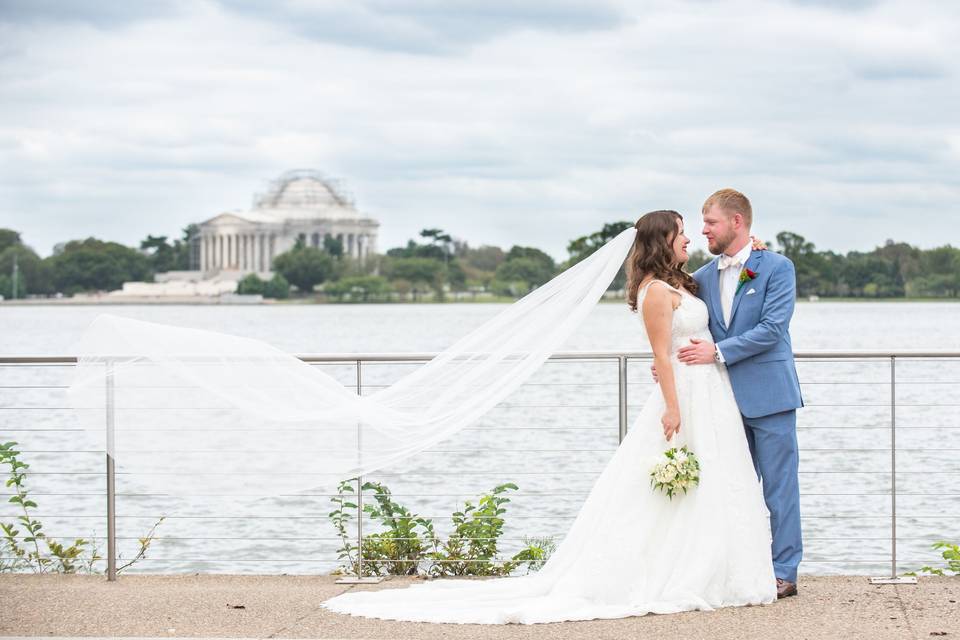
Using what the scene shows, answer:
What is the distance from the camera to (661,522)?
20.0 ft

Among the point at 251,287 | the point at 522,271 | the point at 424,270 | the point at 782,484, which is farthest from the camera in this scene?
the point at 251,287

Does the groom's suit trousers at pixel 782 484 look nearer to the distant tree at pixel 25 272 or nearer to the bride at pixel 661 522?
the bride at pixel 661 522

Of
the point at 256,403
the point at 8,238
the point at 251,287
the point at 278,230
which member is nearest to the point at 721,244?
the point at 256,403

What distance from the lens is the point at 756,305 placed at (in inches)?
243

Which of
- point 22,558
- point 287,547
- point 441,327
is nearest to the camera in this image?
point 22,558

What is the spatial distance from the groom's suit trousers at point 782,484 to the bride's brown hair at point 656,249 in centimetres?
82

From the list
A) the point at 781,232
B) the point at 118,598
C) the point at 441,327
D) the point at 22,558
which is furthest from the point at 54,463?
the point at 441,327

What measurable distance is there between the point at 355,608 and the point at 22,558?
2.62 metres

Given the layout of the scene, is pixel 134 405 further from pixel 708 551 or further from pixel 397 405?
pixel 708 551

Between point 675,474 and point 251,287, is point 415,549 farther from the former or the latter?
point 251,287

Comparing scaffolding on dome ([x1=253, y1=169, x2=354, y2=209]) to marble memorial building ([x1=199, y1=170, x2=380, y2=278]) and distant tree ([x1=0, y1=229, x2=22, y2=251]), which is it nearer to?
marble memorial building ([x1=199, y1=170, x2=380, y2=278])

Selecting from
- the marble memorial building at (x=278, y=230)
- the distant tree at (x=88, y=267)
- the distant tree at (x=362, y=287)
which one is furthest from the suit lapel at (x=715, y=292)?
the marble memorial building at (x=278, y=230)

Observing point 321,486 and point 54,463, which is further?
point 54,463

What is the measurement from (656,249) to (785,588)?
1749 millimetres
